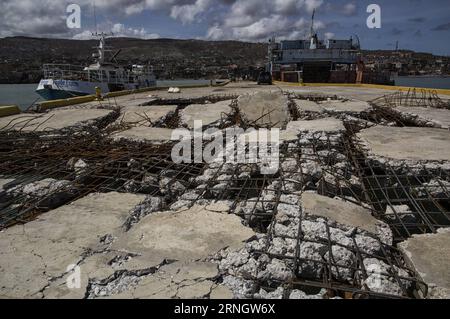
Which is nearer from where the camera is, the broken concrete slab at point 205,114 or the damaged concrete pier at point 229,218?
the damaged concrete pier at point 229,218

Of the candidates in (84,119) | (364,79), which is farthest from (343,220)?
(364,79)

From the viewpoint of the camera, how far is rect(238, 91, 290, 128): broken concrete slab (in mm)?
7074

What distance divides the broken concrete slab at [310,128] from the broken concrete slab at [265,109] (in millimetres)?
568

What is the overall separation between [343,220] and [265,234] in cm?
74

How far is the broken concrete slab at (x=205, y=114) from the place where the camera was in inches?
287

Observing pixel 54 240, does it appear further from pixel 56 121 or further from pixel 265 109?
pixel 56 121

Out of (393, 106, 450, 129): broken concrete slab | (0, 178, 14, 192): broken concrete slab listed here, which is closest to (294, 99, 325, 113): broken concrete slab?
(393, 106, 450, 129): broken concrete slab

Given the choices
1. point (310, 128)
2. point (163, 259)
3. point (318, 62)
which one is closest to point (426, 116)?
point (310, 128)

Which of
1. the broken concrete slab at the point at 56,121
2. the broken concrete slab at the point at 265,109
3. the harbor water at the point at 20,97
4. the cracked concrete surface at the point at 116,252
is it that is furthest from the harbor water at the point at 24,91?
the cracked concrete surface at the point at 116,252

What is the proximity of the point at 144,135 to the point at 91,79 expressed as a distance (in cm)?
2063

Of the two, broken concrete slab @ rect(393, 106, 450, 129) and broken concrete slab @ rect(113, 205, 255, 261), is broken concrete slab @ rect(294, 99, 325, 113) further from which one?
broken concrete slab @ rect(113, 205, 255, 261)

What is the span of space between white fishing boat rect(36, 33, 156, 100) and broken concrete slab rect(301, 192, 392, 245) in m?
22.1

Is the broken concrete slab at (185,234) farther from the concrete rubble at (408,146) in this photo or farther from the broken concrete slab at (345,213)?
the concrete rubble at (408,146)

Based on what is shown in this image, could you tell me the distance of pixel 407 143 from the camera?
5.35 metres
